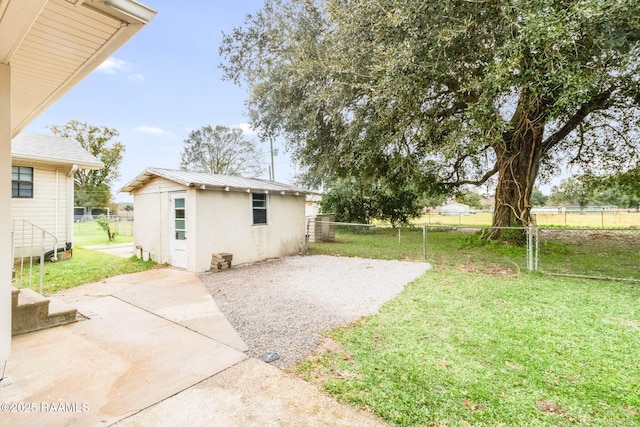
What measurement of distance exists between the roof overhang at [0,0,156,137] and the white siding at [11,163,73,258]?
7.22 meters

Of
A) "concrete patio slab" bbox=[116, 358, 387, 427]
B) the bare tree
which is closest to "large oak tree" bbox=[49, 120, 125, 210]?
the bare tree

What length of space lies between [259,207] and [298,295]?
429 centimetres

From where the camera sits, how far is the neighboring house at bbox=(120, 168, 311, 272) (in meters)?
7.61

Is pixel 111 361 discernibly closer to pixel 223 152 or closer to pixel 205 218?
pixel 205 218

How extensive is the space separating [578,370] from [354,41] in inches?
326

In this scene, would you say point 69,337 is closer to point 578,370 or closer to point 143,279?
point 143,279

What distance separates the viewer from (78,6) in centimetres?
227

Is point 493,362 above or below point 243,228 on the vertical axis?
below

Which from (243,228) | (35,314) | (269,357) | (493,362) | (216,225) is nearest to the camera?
(493,362)

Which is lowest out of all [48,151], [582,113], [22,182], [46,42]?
[22,182]

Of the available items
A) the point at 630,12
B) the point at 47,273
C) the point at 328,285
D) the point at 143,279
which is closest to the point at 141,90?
the point at 47,273

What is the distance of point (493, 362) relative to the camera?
3.02m

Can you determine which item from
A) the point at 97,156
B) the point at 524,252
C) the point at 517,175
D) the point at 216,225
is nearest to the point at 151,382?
the point at 216,225

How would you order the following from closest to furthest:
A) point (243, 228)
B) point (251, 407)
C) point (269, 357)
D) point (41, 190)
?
point (251, 407) < point (269, 357) < point (243, 228) < point (41, 190)
